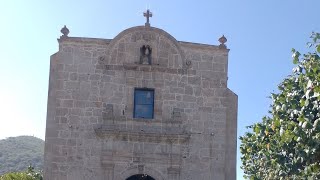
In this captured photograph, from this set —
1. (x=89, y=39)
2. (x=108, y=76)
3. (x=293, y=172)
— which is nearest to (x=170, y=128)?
(x=108, y=76)

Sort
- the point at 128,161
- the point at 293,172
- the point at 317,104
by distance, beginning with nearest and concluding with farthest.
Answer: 1. the point at 317,104
2. the point at 293,172
3. the point at 128,161

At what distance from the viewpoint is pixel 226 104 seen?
18.4 metres

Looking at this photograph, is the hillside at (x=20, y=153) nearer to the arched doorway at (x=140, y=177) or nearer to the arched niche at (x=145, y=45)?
the arched doorway at (x=140, y=177)

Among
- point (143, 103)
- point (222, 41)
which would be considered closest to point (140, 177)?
point (143, 103)

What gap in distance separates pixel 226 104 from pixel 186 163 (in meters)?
2.42

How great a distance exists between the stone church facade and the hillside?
122 feet

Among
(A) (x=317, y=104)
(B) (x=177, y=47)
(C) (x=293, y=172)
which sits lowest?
(C) (x=293, y=172)

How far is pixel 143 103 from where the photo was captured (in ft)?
59.4

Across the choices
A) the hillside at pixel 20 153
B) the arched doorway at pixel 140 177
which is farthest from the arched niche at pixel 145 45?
the hillside at pixel 20 153

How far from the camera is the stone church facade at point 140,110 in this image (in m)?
17.5

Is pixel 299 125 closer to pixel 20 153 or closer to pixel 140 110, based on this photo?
pixel 140 110

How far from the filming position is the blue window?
709 inches

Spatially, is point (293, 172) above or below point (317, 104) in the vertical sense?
below

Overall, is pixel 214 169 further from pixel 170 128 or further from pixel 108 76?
pixel 108 76
